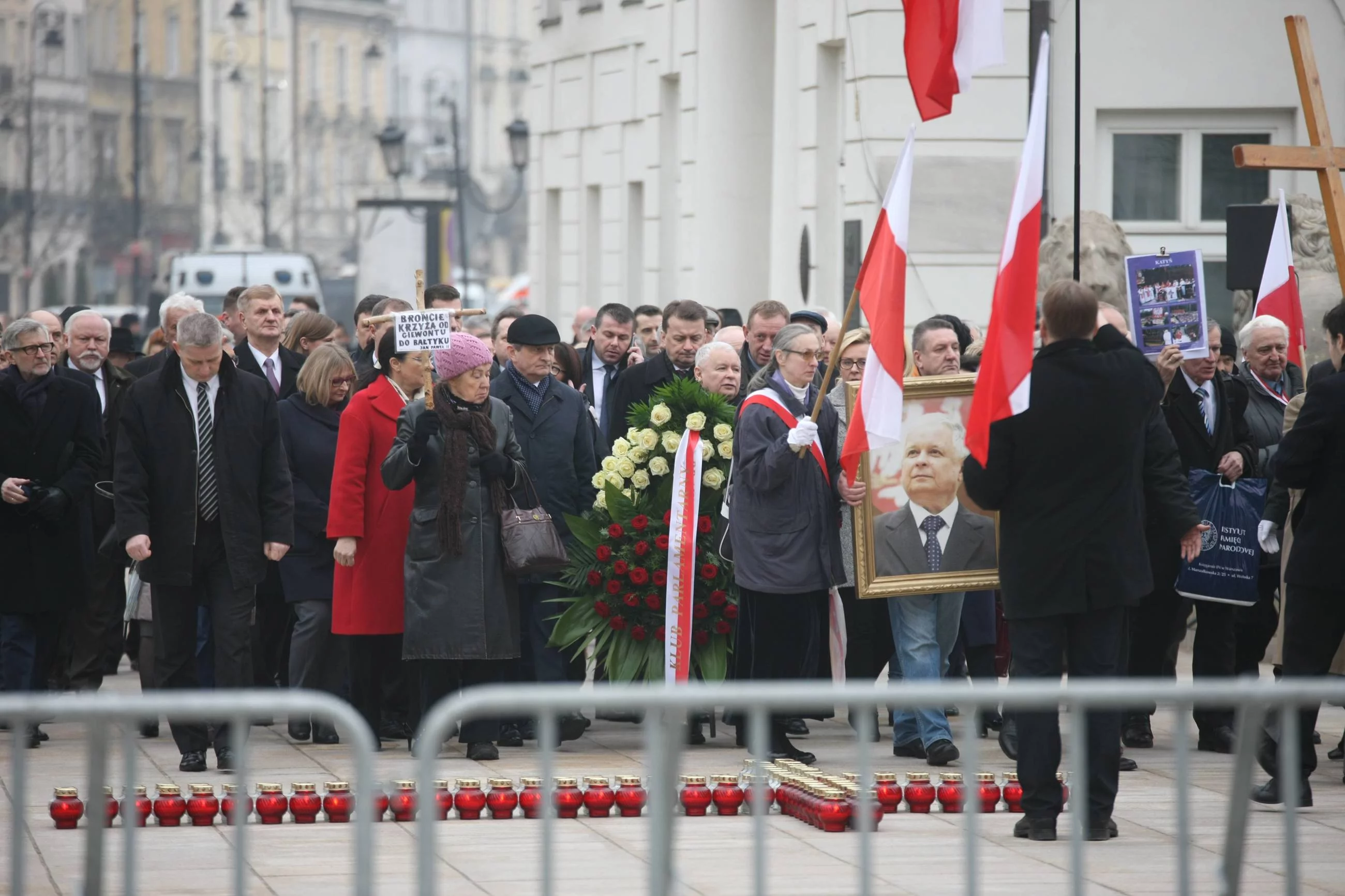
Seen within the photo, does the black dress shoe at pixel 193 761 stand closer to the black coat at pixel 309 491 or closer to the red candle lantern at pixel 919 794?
the black coat at pixel 309 491

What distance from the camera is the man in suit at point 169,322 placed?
11945 mm

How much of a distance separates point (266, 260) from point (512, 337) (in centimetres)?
2402

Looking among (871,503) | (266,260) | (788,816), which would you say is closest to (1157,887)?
(788,816)

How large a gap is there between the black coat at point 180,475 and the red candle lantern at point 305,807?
1.73 metres

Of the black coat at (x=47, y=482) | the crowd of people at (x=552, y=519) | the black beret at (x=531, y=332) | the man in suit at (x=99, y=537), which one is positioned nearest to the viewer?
the crowd of people at (x=552, y=519)

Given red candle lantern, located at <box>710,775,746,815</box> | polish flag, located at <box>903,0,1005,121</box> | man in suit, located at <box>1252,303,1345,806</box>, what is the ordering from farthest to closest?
polish flag, located at <box>903,0,1005,121</box>
man in suit, located at <box>1252,303,1345,806</box>
red candle lantern, located at <box>710,775,746,815</box>

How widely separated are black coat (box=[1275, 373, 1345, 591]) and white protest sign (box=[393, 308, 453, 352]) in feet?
12.2

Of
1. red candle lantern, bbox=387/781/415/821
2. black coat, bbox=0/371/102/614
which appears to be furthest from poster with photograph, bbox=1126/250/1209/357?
black coat, bbox=0/371/102/614

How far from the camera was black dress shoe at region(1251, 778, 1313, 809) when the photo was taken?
26.8ft

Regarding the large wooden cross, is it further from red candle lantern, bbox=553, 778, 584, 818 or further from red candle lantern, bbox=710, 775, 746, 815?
red candle lantern, bbox=553, 778, 584, 818

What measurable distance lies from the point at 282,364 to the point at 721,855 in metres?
5.42

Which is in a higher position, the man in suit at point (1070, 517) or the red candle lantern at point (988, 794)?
the man in suit at point (1070, 517)

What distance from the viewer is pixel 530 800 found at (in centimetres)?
842

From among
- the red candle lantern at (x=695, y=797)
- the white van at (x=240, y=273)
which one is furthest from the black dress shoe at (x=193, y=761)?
the white van at (x=240, y=273)
